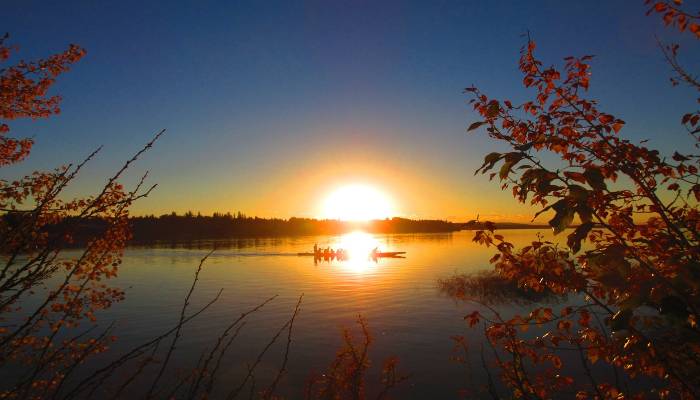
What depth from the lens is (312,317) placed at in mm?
26828

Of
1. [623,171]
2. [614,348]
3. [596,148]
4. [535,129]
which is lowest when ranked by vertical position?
[614,348]

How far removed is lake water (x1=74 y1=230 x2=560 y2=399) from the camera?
1667 centimetres

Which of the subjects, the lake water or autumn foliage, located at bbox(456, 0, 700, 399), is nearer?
autumn foliage, located at bbox(456, 0, 700, 399)

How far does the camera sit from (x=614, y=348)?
4105 mm

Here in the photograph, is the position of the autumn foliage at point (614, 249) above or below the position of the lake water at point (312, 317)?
above

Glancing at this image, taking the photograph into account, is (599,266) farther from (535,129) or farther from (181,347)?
(181,347)

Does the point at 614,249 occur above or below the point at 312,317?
above

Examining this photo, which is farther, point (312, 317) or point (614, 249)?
point (312, 317)

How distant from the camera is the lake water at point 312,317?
16.7 meters

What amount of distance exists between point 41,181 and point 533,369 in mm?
16030

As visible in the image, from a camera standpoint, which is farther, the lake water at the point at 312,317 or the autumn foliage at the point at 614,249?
the lake water at the point at 312,317

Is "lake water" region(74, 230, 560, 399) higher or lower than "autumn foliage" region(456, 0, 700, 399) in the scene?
lower

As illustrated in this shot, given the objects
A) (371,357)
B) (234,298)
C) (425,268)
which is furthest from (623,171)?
(425,268)

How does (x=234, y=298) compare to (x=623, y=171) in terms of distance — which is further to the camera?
(x=234, y=298)
